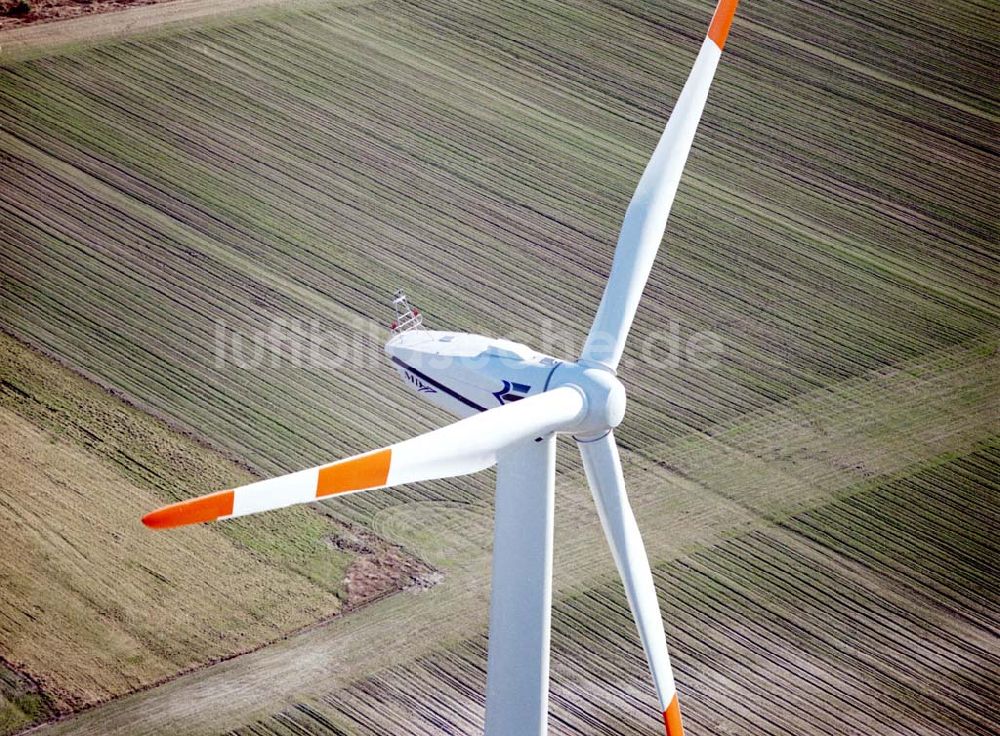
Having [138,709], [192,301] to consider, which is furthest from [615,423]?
[192,301]

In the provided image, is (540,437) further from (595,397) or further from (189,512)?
(189,512)

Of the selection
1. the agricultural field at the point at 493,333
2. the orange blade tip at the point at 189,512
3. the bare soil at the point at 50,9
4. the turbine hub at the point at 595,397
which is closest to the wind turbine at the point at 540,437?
the turbine hub at the point at 595,397

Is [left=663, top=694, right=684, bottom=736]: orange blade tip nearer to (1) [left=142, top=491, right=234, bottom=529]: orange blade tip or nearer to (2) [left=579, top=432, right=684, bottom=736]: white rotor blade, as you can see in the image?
(2) [left=579, top=432, right=684, bottom=736]: white rotor blade

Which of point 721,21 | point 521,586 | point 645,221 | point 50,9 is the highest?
point 50,9

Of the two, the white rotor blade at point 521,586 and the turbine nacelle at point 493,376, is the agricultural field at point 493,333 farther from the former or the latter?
the turbine nacelle at point 493,376

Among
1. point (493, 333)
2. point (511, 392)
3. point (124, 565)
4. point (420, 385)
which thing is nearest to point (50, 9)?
point (493, 333)

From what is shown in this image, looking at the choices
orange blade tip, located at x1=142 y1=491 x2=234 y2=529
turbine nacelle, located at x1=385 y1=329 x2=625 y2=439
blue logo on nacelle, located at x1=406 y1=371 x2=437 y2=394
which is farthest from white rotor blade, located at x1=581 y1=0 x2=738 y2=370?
orange blade tip, located at x1=142 y1=491 x2=234 y2=529

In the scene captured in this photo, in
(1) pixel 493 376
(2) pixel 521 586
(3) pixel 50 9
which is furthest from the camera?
(3) pixel 50 9
